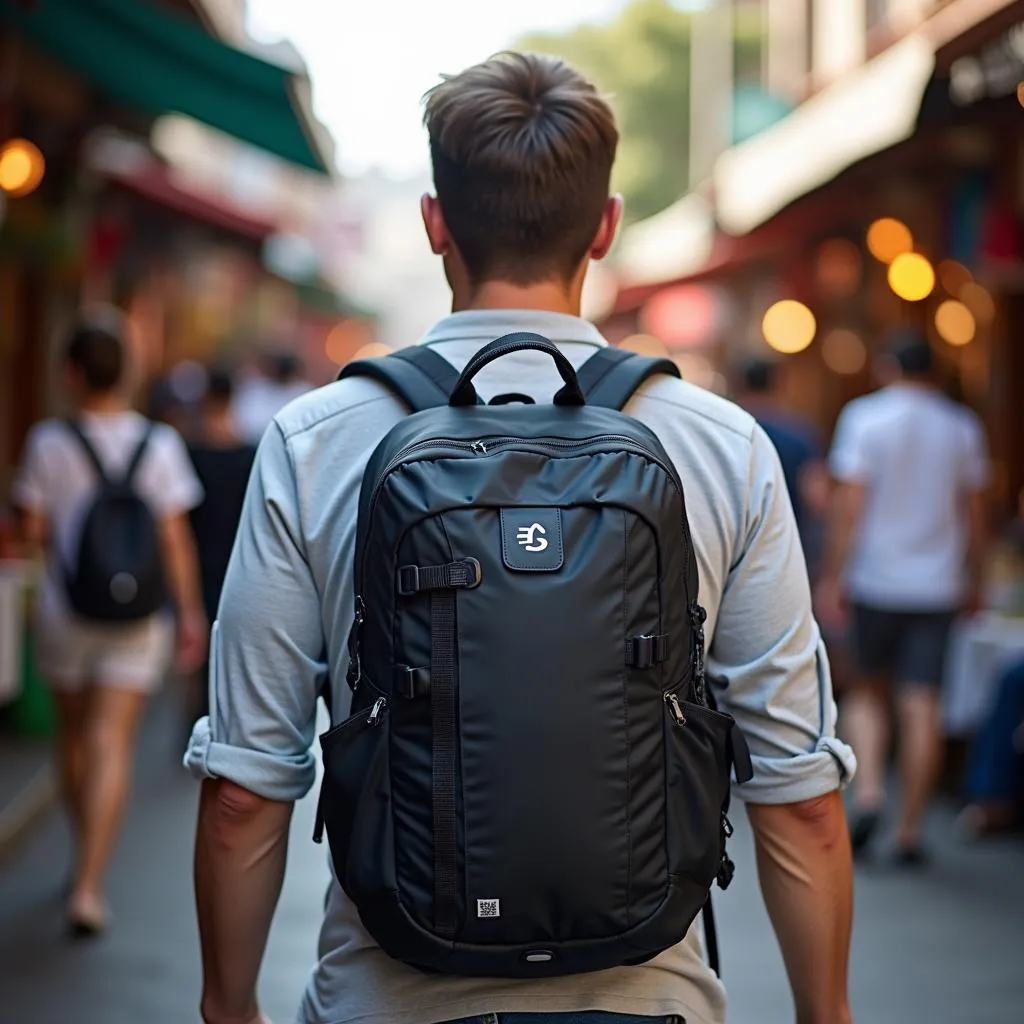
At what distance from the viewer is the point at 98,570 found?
615cm

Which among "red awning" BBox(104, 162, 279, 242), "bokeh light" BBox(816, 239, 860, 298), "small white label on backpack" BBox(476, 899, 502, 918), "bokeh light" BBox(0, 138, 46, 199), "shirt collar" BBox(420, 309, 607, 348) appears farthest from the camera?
"bokeh light" BBox(816, 239, 860, 298)

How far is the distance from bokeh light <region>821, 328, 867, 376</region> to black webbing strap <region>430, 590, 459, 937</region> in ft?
49.7

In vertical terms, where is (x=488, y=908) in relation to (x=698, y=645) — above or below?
below

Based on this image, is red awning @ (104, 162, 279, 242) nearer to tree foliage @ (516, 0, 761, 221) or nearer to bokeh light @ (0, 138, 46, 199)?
bokeh light @ (0, 138, 46, 199)

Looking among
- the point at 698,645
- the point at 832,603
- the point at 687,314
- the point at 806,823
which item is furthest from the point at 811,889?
the point at 687,314

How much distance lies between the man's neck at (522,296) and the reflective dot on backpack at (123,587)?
4.03m

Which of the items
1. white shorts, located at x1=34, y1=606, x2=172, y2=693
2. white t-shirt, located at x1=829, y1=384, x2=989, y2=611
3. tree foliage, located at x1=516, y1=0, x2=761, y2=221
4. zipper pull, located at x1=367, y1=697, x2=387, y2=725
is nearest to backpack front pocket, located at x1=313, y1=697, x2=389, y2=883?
zipper pull, located at x1=367, y1=697, x2=387, y2=725

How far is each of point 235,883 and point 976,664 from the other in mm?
6991

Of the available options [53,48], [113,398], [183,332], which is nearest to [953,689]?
[113,398]

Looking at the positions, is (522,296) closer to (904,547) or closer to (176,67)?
(904,547)

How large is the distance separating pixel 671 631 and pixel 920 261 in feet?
38.2

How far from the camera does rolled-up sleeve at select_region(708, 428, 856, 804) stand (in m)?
2.28

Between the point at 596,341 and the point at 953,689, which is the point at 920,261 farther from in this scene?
the point at 596,341

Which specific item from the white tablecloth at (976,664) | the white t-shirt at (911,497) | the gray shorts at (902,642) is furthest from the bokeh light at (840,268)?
the gray shorts at (902,642)
